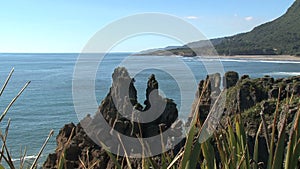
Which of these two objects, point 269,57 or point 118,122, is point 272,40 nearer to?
point 269,57

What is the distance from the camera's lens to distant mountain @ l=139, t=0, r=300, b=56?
369ft

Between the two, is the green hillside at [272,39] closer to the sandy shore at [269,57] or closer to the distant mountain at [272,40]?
the distant mountain at [272,40]

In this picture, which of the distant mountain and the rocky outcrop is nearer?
the rocky outcrop

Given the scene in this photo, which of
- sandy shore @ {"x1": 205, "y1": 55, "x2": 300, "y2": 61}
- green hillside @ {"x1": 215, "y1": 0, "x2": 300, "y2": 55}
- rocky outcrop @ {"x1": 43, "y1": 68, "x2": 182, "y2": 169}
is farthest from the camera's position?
green hillside @ {"x1": 215, "y1": 0, "x2": 300, "y2": 55}

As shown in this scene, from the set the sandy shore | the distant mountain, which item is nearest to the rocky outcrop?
the distant mountain

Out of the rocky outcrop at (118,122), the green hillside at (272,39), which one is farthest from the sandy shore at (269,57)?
the rocky outcrop at (118,122)

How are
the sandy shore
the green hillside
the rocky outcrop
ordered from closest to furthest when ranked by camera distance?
the rocky outcrop → the sandy shore → the green hillside

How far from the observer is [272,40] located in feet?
391

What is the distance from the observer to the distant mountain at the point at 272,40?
112m

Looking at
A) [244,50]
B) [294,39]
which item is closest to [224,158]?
[294,39]

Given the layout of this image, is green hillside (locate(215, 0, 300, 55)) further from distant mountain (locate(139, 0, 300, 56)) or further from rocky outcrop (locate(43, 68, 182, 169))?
rocky outcrop (locate(43, 68, 182, 169))

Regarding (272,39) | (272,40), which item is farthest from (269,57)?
(272,39)

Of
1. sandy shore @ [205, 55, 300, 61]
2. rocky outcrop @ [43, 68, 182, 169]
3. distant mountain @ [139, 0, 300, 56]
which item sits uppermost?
distant mountain @ [139, 0, 300, 56]

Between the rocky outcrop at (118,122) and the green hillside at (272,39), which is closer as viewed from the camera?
the rocky outcrop at (118,122)
